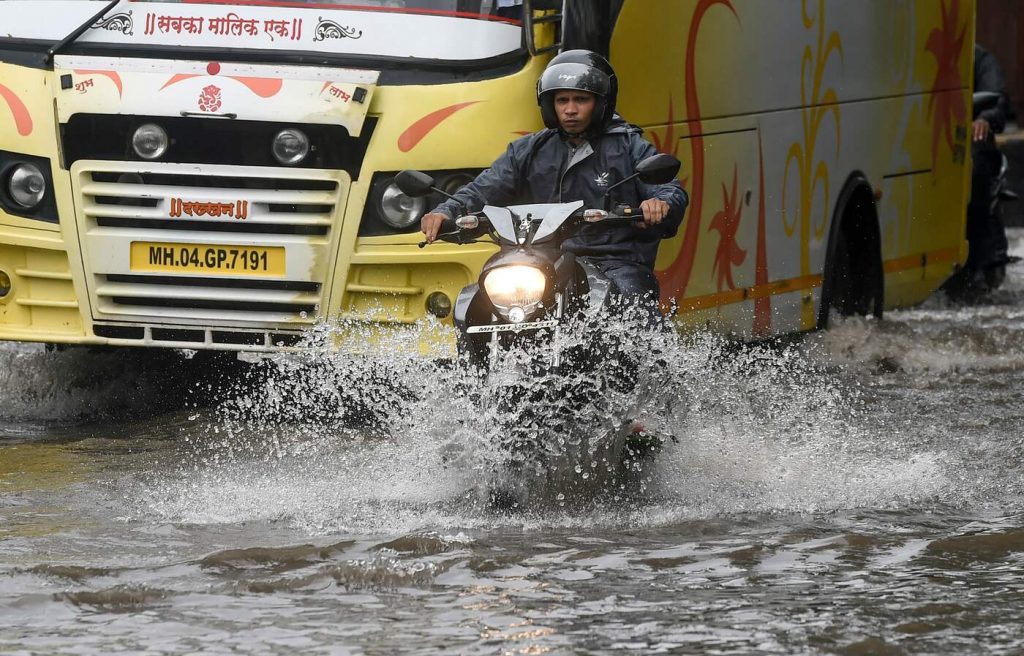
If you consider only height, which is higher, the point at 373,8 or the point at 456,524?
the point at 373,8

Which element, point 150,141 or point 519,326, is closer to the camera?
point 519,326

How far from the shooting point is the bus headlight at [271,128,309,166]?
884 cm

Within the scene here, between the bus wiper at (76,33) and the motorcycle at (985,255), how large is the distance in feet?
30.4

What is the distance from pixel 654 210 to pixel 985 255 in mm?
10519

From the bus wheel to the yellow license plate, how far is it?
15.7 feet

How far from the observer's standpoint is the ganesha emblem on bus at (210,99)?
8781 millimetres

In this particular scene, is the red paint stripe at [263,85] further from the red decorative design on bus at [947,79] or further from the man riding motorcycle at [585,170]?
the red decorative design on bus at [947,79]

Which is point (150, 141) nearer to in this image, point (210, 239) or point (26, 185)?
point (210, 239)

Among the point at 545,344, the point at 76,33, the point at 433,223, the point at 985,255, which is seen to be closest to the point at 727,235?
the point at 76,33

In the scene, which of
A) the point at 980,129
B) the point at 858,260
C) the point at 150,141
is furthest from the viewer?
the point at 980,129

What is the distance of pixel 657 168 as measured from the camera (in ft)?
22.2

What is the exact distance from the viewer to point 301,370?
9.48 metres

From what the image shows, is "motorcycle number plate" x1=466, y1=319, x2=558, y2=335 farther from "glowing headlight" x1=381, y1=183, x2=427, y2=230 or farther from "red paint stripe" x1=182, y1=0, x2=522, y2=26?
"red paint stripe" x1=182, y1=0, x2=522, y2=26

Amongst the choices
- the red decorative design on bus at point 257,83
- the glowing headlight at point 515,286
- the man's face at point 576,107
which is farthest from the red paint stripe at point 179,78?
the glowing headlight at point 515,286
